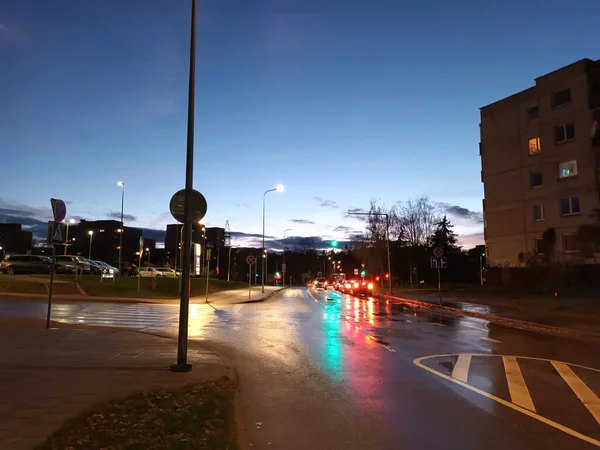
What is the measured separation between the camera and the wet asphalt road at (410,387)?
19.1ft

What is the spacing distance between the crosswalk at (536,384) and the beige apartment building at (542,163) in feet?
108

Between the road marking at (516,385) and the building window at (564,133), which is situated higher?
the building window at (564,133)

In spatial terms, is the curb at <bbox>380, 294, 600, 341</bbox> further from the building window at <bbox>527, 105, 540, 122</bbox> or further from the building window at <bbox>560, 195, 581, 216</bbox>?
the building window at <bbox>527, 105, 540, 122</bbox>

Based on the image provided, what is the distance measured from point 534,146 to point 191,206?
139ft

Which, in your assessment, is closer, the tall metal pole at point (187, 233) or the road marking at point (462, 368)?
the tall metal pole at point (187, 233)

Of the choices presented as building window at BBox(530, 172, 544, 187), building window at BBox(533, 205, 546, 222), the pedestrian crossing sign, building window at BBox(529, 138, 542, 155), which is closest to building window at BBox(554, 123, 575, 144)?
building window at BBox(529, 138, 542, 155)

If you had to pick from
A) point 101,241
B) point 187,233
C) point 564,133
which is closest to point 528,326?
point 187,233

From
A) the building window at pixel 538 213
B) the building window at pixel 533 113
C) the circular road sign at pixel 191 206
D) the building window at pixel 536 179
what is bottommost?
the circular road sign at pixel 191 206

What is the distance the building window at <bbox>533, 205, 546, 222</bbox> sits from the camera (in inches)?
1693

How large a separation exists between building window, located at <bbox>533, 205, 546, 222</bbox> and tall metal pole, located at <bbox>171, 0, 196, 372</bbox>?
4086 centimetres

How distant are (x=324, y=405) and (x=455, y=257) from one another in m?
67.7

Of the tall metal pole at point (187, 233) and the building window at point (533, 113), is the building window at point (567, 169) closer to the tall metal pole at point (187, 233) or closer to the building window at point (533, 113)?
the building window at point (533, 113)

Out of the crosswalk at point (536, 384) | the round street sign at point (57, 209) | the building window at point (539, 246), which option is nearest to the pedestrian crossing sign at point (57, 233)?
the round street sign at point (57, 209)

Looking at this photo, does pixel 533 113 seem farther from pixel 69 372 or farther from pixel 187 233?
pixel 69 372
